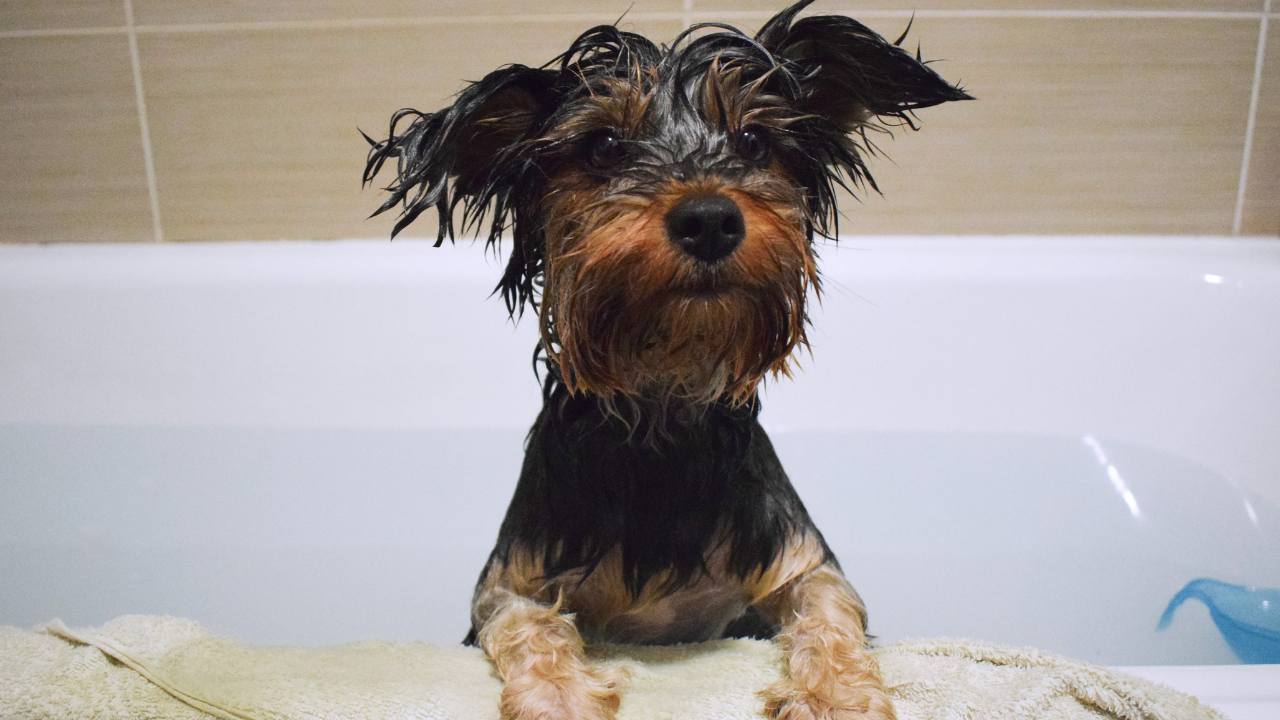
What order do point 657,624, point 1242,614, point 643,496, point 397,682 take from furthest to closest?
1. point 1242,614
2. point 657,624
3. point 643,496
4. point 397,682

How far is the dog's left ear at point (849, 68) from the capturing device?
1129mm

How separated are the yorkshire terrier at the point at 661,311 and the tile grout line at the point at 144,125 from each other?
60.5 inches

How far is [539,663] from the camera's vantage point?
116 cm

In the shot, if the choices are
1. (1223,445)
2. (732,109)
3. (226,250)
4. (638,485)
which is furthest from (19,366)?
(1223,445)

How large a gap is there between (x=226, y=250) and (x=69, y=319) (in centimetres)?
38

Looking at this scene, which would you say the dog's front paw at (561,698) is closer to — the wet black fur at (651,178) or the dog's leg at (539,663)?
the dog's leg at (539,663)

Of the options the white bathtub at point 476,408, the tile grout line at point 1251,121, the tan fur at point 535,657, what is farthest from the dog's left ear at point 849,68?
the tile grout line at point 1251,121

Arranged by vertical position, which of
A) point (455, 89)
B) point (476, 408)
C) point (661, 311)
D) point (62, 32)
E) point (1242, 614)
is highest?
point (62, 32)

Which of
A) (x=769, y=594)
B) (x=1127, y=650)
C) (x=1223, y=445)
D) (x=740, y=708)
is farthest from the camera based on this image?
(x=1223, y=445)

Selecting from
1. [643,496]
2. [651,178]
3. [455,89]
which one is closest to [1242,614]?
[643,496]

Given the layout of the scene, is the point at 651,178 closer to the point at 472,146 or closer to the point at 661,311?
the point at 661,311

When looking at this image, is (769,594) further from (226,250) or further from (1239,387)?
(226,250)

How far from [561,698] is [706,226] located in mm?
547

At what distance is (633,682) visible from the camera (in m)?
1.21
